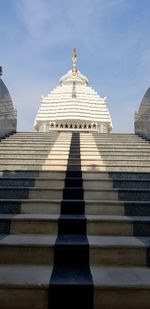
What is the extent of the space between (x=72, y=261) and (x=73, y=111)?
35.3 metres

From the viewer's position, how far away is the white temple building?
118 feet

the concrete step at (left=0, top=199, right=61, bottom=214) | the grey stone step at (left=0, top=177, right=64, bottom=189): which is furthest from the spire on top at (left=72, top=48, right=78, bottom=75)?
the concrete step at (left=0, top=199, right=61, bottom=214)

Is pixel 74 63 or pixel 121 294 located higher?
pixel 74 63

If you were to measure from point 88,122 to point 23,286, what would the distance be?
34832mm

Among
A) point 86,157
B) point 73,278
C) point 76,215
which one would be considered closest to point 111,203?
point 76,215

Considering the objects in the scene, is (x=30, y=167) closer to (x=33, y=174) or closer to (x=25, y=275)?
(x=33, y=174)

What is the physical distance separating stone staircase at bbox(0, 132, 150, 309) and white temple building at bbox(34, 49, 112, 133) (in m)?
30.0

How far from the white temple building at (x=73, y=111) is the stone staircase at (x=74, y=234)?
3004 centimetres

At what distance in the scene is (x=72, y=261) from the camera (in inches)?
93.8

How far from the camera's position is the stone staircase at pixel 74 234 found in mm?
1964

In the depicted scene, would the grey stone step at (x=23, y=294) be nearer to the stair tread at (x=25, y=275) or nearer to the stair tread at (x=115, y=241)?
the stair tread at (x=25, y=275)

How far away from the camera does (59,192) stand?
3.54 metres

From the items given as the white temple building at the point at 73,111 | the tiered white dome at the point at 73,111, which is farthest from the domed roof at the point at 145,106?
the tiered white dome at the point at 73,111

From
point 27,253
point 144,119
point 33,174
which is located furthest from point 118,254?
point 144,119
